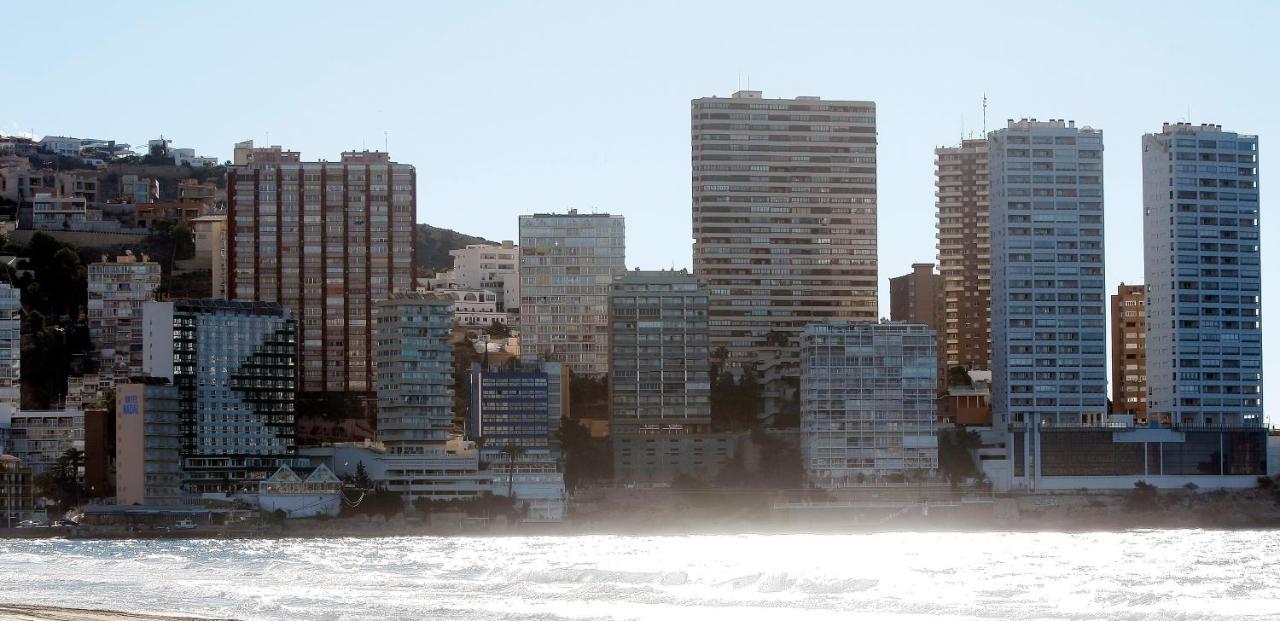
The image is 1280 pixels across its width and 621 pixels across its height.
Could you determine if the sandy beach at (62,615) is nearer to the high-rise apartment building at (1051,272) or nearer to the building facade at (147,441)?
the building facade at (147,441)

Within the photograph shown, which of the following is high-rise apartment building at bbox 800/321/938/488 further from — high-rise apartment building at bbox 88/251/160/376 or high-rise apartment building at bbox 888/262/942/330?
high-rise apartment building at bbox 88/251/160/376

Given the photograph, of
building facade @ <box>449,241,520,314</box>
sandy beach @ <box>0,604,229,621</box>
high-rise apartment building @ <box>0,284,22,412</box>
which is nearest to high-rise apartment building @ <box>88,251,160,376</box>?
high-rise apartment building @ <box>0,284,22,412</box>

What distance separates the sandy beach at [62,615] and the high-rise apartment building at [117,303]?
90.5m

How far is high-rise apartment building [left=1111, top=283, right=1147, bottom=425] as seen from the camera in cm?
16012

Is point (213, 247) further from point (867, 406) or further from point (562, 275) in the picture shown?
point (867, 406)

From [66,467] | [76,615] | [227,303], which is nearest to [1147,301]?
→ [227,303]

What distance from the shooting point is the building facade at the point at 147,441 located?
440 feet

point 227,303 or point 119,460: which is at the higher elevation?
point 227,303

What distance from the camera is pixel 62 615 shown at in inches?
2389

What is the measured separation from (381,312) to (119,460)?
1904cm

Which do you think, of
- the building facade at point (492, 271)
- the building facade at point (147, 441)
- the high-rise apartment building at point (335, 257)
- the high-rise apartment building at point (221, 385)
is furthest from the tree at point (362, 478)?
the building facade at point (492, 271)

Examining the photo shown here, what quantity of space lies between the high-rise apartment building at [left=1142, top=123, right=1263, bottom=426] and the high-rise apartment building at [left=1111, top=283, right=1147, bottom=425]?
1120 centimetres

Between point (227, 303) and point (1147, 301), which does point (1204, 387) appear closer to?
point (1147, 301)

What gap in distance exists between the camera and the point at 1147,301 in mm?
151250
